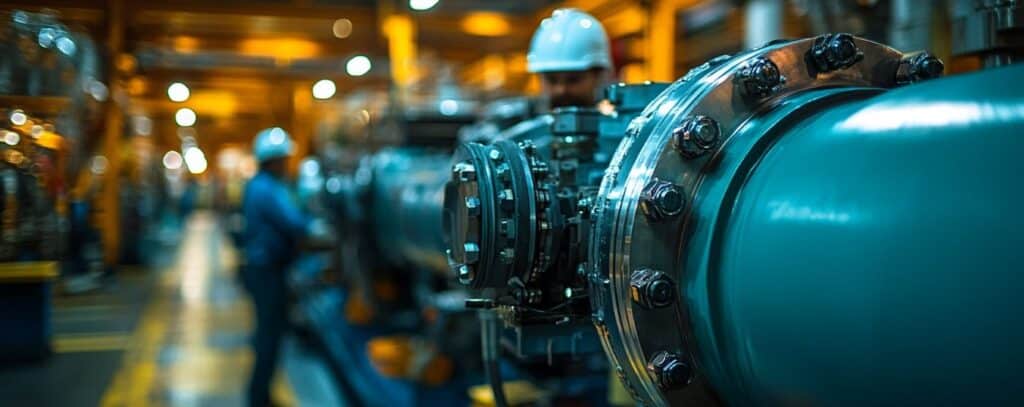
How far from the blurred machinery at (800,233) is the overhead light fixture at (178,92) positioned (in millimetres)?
1012

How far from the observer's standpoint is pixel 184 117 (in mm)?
2199

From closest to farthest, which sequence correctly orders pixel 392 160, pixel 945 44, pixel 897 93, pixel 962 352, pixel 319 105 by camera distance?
pixel 962 352, pixel 897 93, pixel 945 44, pixel 392 160, pixel 319 105

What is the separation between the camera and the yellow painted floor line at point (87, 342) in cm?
141

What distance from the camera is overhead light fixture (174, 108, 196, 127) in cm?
216

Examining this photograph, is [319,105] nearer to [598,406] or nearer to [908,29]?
[598,406]

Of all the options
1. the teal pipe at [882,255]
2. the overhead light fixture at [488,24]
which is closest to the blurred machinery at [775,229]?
the teal pipe at [882,255]

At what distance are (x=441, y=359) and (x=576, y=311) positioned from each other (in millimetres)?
1817


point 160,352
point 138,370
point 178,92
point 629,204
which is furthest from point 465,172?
point 160,352

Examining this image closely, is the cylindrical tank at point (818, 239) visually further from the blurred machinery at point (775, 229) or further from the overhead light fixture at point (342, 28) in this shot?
the overhead light fixture at point (342, 28)

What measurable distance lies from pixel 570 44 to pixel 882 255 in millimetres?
1380

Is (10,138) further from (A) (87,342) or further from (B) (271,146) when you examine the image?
(B) (271,146)

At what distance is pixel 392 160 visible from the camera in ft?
11.8

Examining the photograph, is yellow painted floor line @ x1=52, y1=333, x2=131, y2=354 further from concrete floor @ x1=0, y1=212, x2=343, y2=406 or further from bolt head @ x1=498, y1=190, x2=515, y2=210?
bolt head @ x1=498, y1=190, x2=515, y2=210

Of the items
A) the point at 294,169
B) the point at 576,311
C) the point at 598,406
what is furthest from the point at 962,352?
the point at 294,169
